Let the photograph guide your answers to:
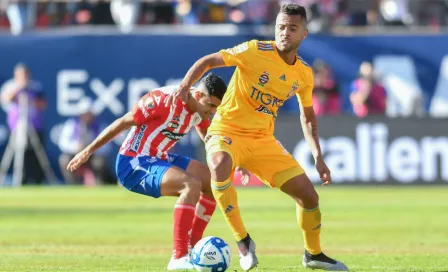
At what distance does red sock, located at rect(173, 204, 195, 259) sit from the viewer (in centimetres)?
1164

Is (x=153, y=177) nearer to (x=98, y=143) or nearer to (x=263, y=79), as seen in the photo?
(x=98, y=143)

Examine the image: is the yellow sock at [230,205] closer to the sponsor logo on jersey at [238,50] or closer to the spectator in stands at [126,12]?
the sponsor logo on jersey at [238,50]

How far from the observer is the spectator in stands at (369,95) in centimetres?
2717

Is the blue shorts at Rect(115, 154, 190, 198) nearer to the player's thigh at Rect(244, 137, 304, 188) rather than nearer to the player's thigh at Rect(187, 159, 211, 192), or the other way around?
the player's thigh at Rect(187, 159, 211, 192)

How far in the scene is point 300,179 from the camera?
11.3 m

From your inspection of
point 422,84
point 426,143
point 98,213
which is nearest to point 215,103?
point 98,213

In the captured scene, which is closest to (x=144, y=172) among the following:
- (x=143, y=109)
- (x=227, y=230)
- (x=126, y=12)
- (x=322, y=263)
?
(x=143, y=109)

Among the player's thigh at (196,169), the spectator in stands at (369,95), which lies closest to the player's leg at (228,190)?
the player's thigh at (196,169)

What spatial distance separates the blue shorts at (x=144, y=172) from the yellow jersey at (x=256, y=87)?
3.12ft

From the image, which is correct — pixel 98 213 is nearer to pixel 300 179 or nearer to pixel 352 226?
pixel 352 226

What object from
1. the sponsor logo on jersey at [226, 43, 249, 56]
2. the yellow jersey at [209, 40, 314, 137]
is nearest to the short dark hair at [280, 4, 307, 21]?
the yellow jersey at [209, 40, 314, 137]

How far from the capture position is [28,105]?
90.1ft

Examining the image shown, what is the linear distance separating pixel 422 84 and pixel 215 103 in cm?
1719

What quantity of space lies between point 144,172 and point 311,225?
1.94m
